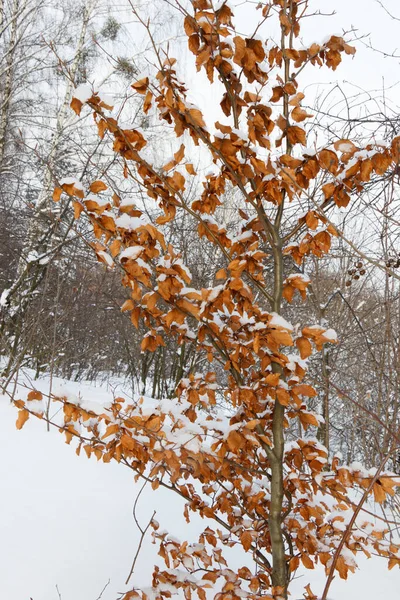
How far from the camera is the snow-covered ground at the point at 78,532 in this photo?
1782mm

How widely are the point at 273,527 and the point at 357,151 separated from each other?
1.23 metres

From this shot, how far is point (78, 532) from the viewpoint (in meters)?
2.14

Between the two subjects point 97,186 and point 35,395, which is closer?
point 97,186

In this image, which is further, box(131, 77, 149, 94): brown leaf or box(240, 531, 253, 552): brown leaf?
box(240, 531, 253, 552): brown leaf

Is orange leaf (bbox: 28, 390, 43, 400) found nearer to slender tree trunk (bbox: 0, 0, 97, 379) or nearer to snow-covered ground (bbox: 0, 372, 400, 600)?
snow-covered ground (bbox: 0, 372, 400, 600)

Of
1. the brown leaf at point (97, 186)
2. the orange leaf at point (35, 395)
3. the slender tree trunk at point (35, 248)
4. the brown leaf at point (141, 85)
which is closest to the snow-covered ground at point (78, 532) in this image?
the orange leaf at point (35, 395)

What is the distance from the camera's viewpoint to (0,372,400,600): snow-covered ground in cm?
178

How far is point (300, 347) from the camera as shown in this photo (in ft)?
3.94

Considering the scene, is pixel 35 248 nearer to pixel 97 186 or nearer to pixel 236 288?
pixel 97 186

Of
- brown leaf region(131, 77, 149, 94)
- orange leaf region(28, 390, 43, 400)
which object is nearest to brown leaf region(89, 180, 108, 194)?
brown leaf region(131, 77, 149, 94)

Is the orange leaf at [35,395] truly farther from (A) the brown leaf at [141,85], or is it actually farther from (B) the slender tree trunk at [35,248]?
(B) the slender tree trunk at [35,248]

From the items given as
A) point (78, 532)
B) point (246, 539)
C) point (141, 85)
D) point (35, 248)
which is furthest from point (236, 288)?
point (35, 248)

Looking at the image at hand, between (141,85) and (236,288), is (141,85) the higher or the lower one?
the higher one

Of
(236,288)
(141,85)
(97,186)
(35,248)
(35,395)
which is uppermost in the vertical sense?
(35,248)
